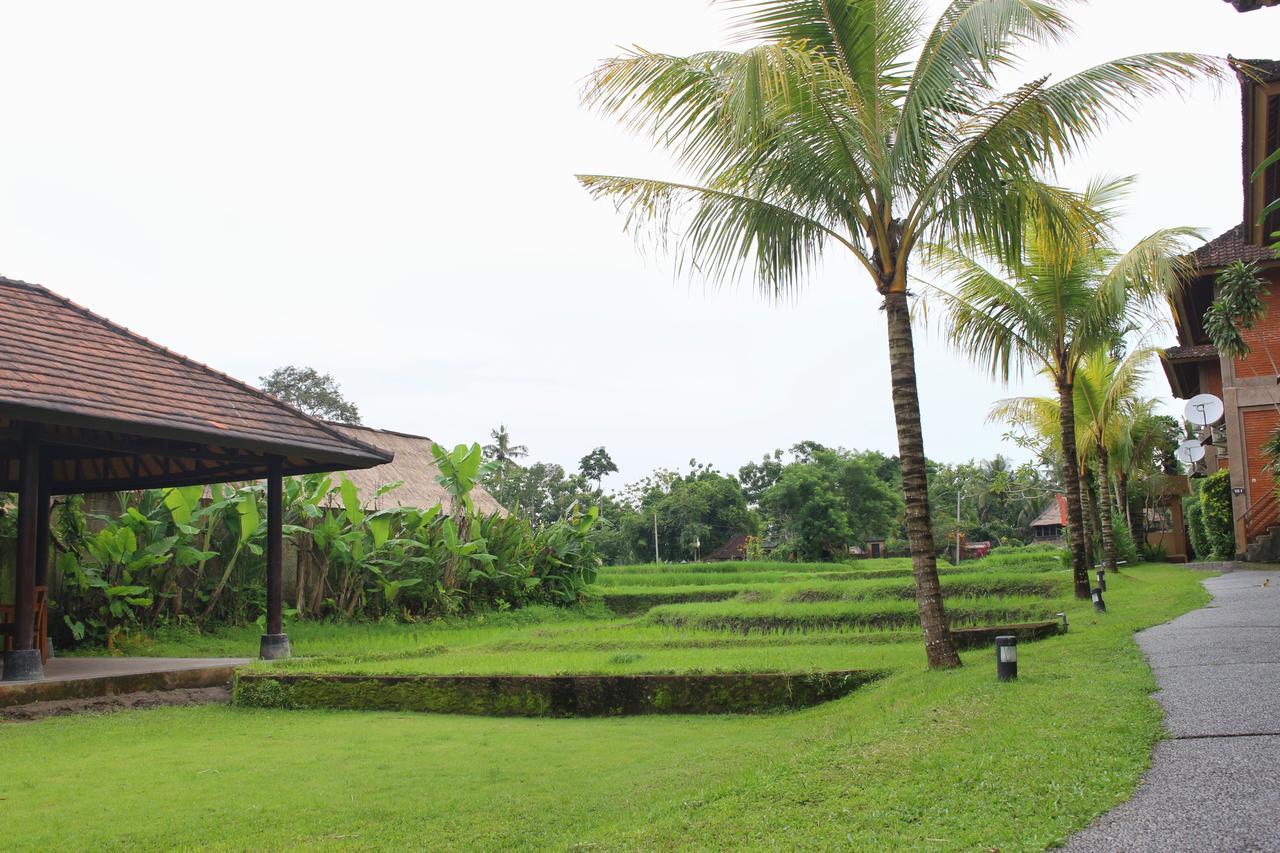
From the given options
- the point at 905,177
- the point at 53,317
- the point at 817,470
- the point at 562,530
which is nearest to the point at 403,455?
the point at 562,530

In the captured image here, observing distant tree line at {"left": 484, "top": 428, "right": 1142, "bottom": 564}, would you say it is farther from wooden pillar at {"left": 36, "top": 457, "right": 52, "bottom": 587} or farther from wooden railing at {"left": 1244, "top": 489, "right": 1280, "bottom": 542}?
wooden pillar at {"left": 36, "top": 457, "right": 52, "bottom": 587}

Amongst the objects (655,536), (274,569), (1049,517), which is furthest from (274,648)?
(1049,517)

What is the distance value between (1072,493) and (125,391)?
1161cm

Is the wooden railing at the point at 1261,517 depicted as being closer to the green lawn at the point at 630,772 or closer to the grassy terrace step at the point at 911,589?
the grassy terrace step at the point at 911,589

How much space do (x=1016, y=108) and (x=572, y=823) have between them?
631 cm

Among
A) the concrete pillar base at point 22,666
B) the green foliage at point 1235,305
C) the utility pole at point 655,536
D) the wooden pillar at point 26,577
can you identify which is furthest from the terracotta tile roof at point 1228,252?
the utility pole at point 655,536

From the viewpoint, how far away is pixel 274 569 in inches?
455

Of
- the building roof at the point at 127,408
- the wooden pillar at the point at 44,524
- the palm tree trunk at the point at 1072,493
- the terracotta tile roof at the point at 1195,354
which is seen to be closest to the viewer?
the building roof at the point at 127,408

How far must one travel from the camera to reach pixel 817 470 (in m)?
45.8

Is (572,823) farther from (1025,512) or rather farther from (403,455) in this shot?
(1025,512)

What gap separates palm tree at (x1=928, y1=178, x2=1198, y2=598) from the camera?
41.8ft

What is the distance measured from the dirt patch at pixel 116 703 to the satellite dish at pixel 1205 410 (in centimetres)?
1878

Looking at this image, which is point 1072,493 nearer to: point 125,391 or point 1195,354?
point 125,391

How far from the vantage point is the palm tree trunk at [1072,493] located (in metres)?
13.6
